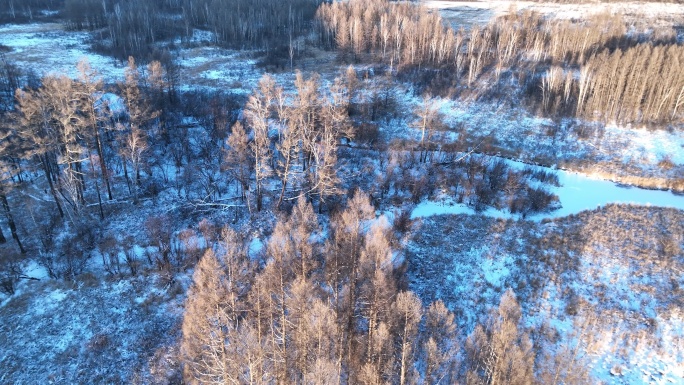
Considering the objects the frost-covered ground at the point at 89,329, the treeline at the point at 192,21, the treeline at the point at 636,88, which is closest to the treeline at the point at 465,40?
the treeline at the point at 192,21

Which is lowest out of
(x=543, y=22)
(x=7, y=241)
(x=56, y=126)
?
(x=7, y=241)

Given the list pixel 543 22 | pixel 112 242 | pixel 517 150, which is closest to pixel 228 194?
pixel 112 242

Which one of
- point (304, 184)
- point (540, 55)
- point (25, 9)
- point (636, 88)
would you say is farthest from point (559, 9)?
point (25, 9)

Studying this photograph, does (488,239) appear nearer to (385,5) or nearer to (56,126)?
(56,126)

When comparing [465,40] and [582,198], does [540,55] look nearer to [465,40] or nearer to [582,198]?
[465,40]

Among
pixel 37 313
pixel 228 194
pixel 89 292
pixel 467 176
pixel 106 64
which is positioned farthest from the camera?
pixel 106 64
